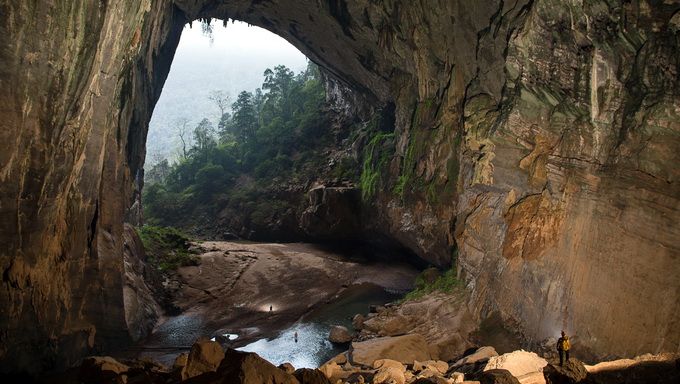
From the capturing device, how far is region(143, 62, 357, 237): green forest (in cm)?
3484

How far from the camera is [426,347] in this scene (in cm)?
1282

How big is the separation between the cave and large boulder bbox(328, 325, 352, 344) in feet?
15.2

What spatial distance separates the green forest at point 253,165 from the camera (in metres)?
34.8

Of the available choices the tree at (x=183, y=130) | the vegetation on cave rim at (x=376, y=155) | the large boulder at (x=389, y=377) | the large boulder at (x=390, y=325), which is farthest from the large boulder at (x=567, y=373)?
the tree at (x=183, y=130)

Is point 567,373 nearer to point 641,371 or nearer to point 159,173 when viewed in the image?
point 641,371

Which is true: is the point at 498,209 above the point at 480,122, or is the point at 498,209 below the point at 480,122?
below

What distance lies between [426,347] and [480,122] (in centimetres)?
830

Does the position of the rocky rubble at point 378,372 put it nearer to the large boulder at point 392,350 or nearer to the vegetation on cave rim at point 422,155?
the large boulder at point 392,350

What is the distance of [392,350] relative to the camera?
12.2 meters

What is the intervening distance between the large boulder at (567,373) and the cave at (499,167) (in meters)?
2.66

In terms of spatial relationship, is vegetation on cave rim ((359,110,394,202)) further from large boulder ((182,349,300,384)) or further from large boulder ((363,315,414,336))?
large boulder ((182,349,300,384))

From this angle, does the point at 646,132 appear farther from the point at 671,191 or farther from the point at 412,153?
the point at 412,153

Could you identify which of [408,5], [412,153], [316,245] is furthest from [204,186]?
[408,5]

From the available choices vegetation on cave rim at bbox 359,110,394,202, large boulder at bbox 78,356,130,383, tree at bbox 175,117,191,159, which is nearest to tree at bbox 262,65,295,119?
tree at bbox 175,117,191,159
